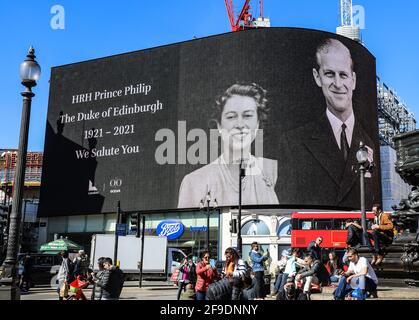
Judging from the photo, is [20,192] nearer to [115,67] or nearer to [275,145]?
[275,145]

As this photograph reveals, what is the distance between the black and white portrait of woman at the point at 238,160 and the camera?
57.3 metres

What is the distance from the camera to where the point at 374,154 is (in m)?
64.1

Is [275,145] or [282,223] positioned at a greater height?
[275,145]

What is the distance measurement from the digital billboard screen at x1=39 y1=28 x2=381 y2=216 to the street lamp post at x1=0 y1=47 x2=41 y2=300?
1845 inches

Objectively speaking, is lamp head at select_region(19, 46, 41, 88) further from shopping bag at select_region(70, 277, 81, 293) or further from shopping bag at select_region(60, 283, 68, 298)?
shopping bag at select_region(60, 283, 68, 298)

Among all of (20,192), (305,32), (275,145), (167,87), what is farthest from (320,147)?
(20,192)

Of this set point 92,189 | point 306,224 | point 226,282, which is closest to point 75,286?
point 226,282

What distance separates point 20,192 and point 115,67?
2433 inches

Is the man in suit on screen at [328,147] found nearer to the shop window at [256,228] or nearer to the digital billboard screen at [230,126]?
the digital billboard screen at [230,126]

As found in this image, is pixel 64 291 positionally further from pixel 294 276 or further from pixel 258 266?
pixel 294 276

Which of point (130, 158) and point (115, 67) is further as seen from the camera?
point (115, 67)

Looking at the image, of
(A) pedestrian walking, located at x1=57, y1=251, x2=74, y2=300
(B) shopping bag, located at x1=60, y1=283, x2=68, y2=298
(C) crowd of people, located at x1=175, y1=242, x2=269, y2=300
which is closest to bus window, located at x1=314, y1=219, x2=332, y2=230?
(A) pedestrian walking, located at x1=57, y1=251, x2=74, y2=300

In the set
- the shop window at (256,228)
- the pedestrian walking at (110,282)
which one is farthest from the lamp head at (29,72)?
the shop window at (256,228)

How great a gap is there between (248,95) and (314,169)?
11488mm
